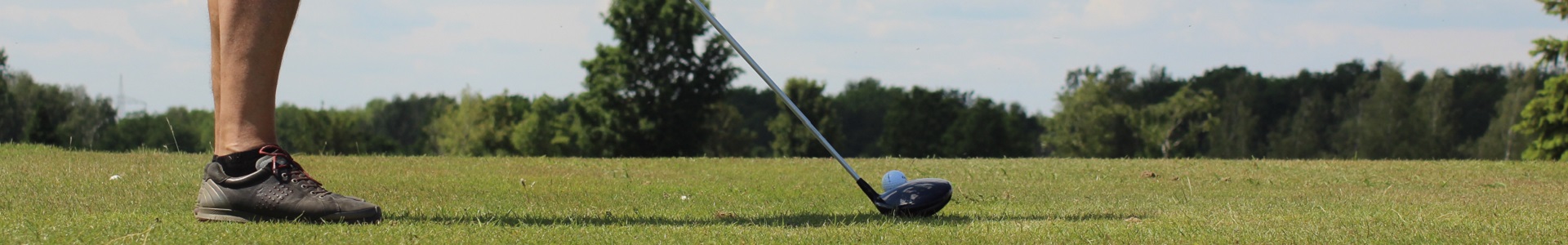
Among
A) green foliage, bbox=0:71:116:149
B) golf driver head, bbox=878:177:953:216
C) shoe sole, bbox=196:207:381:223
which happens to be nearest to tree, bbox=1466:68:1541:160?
green foliage, bbox=0:71:116:149

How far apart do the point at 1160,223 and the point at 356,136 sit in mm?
82040

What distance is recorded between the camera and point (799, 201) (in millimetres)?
6582

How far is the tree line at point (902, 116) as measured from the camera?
42562 millimetres

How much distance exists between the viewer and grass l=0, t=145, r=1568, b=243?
4.06 m

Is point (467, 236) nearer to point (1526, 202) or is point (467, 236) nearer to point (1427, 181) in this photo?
point (1526, 202)

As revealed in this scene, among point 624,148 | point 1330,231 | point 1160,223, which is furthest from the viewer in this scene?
point 624,148

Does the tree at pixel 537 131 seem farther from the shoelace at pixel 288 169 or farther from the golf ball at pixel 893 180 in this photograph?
the shoelace at pixel 288 169

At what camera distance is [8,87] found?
58.9 m

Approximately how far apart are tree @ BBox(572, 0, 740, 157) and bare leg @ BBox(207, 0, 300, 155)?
37.5m

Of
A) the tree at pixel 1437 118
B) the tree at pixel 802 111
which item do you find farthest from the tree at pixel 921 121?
the tree at pixel 1437 118

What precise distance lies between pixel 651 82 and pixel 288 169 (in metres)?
38.1

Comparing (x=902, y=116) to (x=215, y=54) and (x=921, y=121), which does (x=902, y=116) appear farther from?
(x=215, y=54)

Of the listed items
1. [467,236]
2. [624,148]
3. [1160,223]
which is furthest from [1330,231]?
[624,148]

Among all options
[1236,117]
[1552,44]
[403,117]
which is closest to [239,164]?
[1552,44]
